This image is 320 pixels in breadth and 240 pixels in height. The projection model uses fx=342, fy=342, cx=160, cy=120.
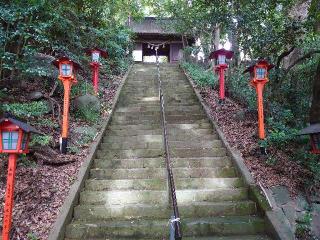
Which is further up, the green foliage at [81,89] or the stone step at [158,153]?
the green foliage at [81,89]

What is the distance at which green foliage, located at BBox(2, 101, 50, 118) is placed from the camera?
696 cm

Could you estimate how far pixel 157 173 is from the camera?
21.2ft

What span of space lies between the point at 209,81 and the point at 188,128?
4216 millimetres

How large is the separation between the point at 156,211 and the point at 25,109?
3.70m

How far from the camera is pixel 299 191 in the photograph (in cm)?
578

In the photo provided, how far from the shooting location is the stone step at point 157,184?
19.8ft

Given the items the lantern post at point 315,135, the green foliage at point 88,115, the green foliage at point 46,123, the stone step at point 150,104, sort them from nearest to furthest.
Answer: the lantern post at point 315,135 → the green foliage at point 46,123 → the green foliage at point 88,115 → the stone step at point 150,104

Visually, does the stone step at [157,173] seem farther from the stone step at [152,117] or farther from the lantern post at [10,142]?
the stone step at [152,117]

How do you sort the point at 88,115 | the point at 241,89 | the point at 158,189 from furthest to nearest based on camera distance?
the point at 241,89
the point at 88,115
the point at 158,189

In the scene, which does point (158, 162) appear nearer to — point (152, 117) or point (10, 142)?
point (152, 117)

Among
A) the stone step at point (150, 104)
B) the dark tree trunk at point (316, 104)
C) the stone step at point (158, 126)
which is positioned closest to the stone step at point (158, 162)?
the dark tree trunk at point (316, 104)

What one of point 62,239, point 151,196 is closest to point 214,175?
point 151,196

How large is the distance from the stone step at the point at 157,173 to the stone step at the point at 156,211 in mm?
987

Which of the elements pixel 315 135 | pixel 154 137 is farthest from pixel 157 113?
pixel 315 135
